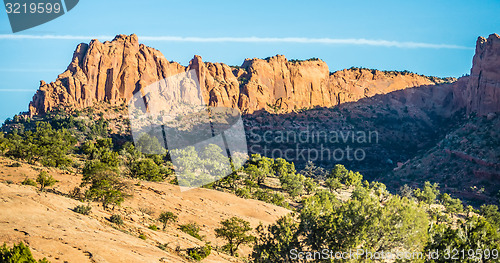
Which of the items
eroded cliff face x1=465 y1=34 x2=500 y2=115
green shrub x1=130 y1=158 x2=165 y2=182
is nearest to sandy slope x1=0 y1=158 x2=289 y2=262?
green shrub x1=130 y1=158 x2=165 y2=182

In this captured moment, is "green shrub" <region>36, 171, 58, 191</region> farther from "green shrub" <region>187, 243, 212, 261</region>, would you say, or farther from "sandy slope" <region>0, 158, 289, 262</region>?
"green shrub" <region>187, 243, 212, 261</region>

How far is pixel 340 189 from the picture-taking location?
77.9 metres

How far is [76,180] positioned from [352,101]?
424 ft

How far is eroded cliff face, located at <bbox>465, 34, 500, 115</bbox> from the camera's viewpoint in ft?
320

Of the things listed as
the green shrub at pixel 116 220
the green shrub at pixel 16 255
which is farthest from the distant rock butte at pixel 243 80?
the green shrub at pixel 16 255

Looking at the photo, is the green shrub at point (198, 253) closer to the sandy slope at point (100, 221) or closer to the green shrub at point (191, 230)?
the sandy slope at point (100, 221)

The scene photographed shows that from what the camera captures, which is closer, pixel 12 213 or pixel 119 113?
pixel 12 213

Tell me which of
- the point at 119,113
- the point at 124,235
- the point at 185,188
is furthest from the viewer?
the point at 119,113

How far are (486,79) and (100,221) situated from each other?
111 m

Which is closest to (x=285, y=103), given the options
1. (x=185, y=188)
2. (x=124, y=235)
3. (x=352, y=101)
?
(x=352, y=101)

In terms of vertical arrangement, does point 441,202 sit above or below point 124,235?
below

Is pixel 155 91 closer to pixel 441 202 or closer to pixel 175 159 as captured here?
pixel 175 159

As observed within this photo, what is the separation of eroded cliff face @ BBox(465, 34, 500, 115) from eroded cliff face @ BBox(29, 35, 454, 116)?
49785 mm

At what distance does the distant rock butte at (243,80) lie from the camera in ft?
361
